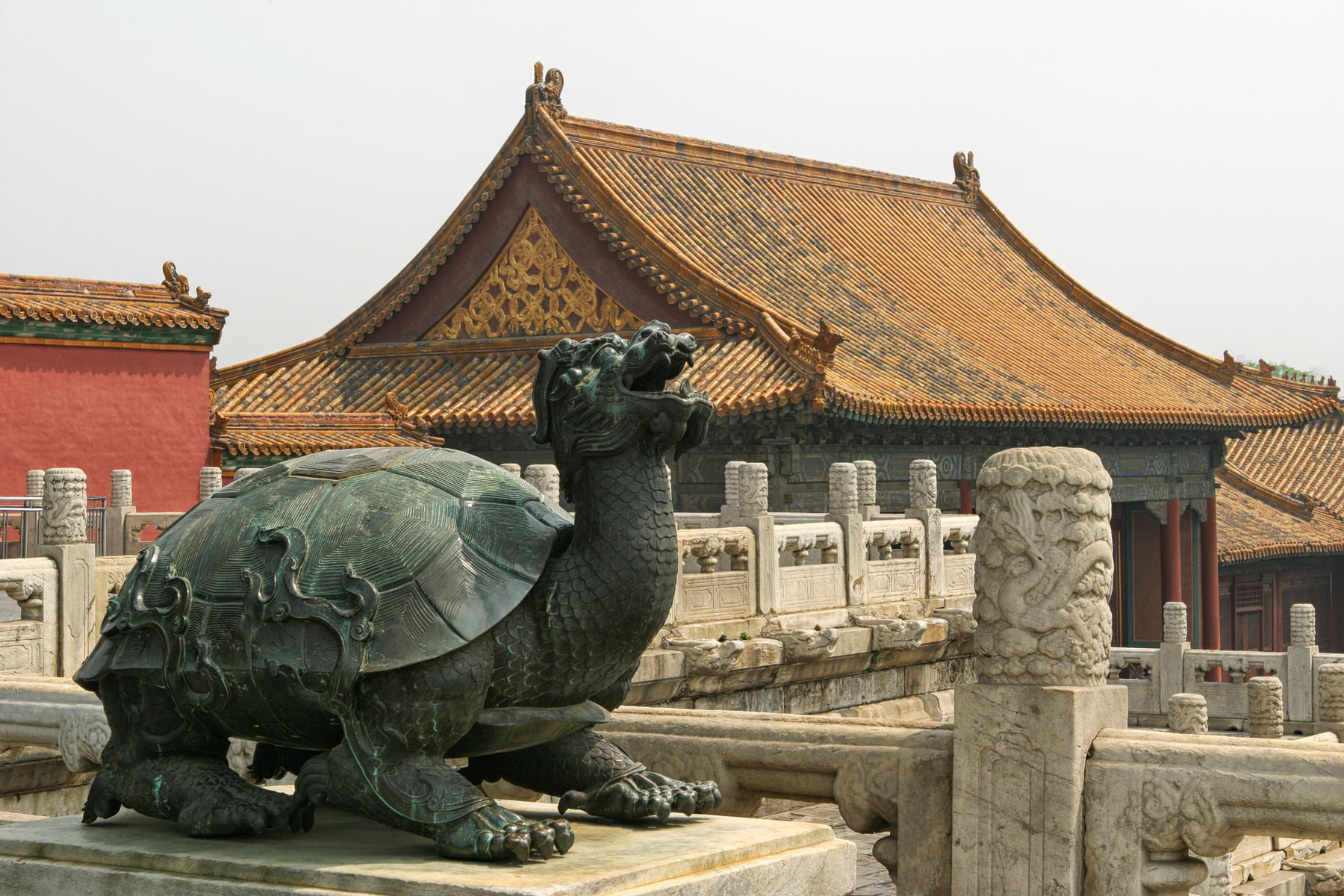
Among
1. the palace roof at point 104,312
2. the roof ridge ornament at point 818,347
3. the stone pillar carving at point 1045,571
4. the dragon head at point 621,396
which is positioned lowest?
the stone pillar carving at point 1045,571

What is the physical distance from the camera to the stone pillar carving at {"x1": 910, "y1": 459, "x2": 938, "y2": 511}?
1405 centimetres

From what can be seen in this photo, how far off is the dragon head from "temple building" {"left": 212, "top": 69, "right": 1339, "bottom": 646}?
1359 cm

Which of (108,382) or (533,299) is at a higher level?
(533,299)

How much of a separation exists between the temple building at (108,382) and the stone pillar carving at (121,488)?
251 cm

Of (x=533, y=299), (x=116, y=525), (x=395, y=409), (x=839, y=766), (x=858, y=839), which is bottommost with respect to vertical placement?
(x=858, y=839)

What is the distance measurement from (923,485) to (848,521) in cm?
132

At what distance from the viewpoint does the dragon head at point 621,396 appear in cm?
388

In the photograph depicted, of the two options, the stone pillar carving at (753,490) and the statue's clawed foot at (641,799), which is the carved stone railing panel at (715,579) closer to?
the stone pillar carving at (753,490)

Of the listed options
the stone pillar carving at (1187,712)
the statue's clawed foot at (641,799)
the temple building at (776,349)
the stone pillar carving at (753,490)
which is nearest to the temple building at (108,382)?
the temple building at (776,349)

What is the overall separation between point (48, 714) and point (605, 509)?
305 cm

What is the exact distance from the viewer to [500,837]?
12.1 ft

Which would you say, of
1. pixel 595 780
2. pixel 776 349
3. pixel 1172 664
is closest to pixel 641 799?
pixel 595 780

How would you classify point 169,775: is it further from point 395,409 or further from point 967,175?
point 967,175

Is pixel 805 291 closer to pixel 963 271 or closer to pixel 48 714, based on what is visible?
pixel 963 271
